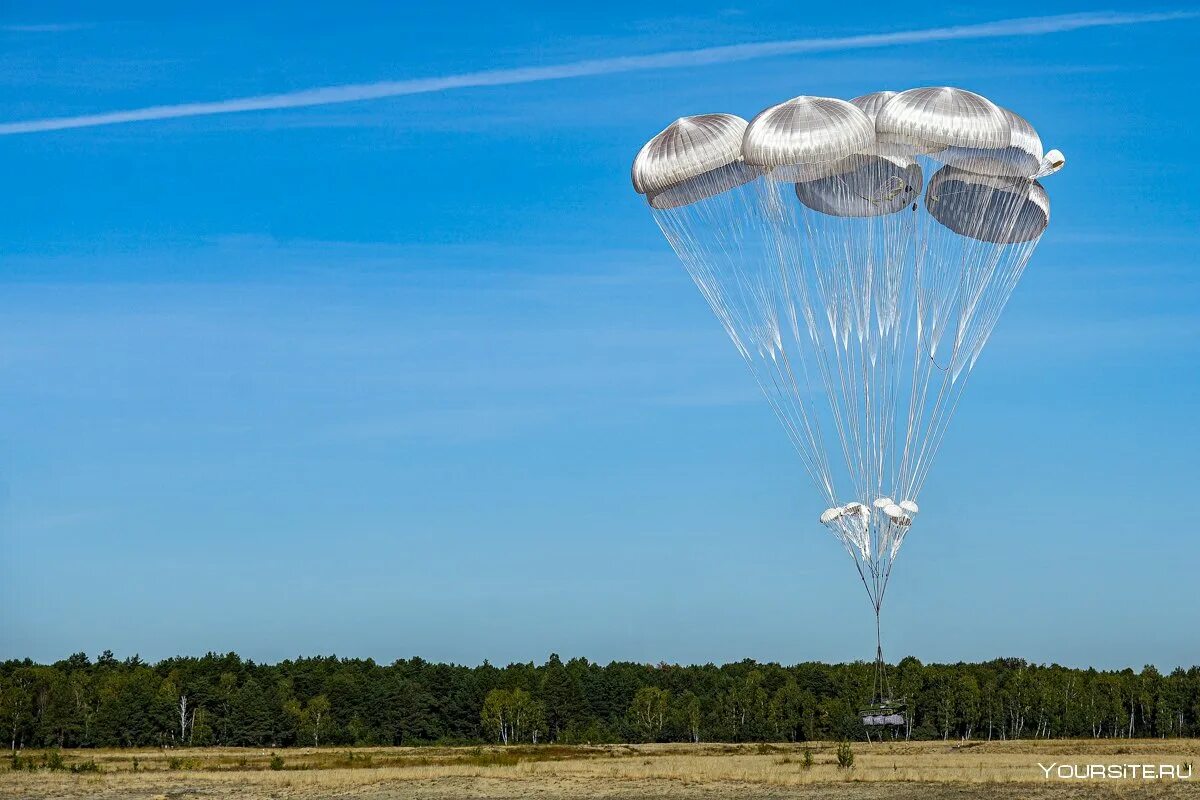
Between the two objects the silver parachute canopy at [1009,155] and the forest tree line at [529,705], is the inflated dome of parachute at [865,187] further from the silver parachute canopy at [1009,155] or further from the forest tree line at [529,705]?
the forest tree line at [529,705]

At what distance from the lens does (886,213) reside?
4259 centimetres

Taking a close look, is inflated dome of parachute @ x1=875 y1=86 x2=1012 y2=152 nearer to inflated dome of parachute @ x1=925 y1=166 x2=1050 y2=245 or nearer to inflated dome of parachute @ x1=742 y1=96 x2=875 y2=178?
inflated dome of parachute @ x1=742 y1=96 x2=875 y2=178

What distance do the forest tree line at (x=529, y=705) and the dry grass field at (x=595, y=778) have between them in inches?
1399

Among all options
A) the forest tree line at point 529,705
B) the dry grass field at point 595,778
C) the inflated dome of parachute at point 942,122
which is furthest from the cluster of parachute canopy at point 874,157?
the forest tree line at point 529,705

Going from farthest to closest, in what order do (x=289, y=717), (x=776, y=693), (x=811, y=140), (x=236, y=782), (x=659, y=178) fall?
(x=776, y=693), (x=289, y=717), (x=236, y=782), (x=659, y=178), (x=811, y=140)

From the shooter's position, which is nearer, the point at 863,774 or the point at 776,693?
the point at 863,774

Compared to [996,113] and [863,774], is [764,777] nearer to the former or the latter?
[863,774]

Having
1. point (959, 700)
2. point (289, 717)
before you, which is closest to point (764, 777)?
point (289, 717)

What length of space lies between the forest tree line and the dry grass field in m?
35.5

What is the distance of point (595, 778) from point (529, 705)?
6294 centimetres

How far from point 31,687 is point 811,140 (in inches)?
3766

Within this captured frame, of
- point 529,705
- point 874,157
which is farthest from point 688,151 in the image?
point 529,705

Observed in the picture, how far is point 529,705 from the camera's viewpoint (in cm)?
11488

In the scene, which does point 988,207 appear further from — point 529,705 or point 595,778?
point 529,705
